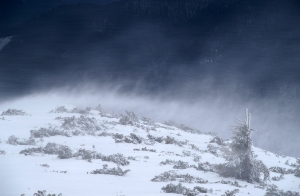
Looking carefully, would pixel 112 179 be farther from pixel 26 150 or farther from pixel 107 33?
pixel 107 33

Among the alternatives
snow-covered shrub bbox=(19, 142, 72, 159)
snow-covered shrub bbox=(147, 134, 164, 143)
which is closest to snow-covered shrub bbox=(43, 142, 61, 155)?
snow-covered shrub bbox=(19, 142, 72, 159)

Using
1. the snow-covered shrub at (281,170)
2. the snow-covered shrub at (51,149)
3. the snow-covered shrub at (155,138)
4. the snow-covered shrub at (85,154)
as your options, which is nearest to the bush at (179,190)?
the snow-covered shrub at (85,154)

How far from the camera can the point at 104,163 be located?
36.4 feet

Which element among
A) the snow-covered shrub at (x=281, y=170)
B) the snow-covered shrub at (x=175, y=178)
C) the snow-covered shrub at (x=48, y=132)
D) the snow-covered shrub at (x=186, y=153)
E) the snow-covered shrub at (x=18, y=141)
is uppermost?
the snow-covered shrub at (x=48, y=132)

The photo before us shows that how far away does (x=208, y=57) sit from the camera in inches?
2018

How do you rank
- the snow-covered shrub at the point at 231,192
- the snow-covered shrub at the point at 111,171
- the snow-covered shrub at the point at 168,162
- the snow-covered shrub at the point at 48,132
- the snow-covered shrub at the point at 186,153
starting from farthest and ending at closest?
the snow-covered shrub at the point at 186,153, the snow-covered shrub at the point at 48,132, the snow-covered shrub at the point at 168,162, the snow-covered shrub at the point at 111,171, the snow-covered shrub at the point at 231,192

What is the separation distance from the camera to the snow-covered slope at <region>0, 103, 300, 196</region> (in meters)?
7.95

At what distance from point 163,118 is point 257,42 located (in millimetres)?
32253

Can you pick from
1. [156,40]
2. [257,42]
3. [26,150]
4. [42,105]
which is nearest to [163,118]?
[42,105]

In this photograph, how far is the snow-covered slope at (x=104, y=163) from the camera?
26.1 ft

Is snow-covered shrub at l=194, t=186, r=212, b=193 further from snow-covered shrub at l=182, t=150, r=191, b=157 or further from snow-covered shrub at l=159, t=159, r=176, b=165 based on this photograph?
snow-covered shrub at l=182, t=150, r=191, b=157

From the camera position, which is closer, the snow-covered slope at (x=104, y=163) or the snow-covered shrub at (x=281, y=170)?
the snow-covered slope at (x=104, y=163)

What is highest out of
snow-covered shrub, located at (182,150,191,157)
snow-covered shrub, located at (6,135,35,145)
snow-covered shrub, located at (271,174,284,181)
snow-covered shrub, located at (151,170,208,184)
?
snow-covered shrub, located at (182,150,191,157)

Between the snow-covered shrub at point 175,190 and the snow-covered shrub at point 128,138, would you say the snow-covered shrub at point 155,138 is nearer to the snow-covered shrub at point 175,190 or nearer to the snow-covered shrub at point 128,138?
the snow-covered shrub at point 128,138
